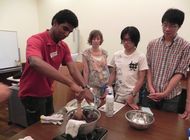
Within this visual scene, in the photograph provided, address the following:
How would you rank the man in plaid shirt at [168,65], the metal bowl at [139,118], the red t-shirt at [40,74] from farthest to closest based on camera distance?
the man in plaid shirt at [168,65] → the red t-shirt at [40,74] → the metal bowl at [139,118]

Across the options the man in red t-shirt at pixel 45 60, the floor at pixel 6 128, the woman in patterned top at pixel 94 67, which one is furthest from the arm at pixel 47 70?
the floor at pixel 6 128

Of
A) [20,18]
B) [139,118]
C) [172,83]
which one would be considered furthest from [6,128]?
[20,18]

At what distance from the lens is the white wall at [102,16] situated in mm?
3551

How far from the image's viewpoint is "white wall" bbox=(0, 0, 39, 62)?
4312 millimetres

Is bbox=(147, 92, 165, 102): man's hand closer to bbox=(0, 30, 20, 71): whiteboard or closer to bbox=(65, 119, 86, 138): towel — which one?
bbox=(65, 119, 86, 138): towel

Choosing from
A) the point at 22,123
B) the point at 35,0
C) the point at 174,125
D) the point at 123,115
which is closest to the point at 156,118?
the point at 174,125

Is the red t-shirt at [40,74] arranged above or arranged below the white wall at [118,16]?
below

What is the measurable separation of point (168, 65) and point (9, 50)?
11.6 feet

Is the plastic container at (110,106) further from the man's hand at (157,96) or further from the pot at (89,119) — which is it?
the man's hand at (157,96)

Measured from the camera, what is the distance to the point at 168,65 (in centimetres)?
176

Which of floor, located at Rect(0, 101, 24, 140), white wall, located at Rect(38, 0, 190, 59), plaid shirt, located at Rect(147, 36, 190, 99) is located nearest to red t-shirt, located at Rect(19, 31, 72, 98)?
plaid shirt, located at Rect(147, 36, 190, 99)

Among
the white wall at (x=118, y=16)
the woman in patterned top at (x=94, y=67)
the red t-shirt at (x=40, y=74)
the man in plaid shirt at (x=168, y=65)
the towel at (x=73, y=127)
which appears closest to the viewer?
the towel at (x=73, y=127)

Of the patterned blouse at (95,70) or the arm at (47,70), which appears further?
the patterned blouse at (95,70)

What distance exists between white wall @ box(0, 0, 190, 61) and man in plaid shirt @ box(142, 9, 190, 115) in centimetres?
183
